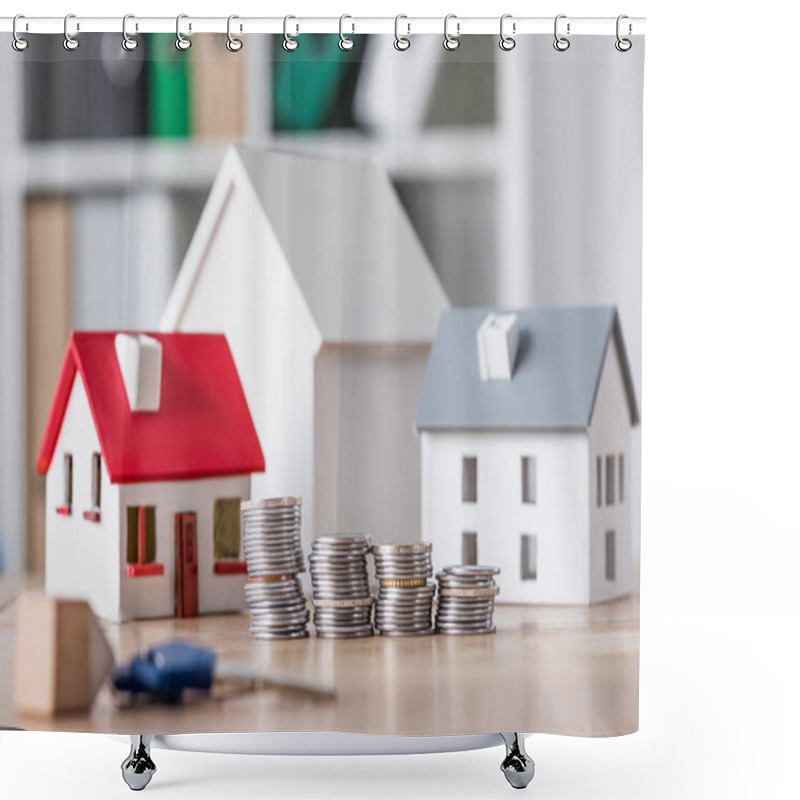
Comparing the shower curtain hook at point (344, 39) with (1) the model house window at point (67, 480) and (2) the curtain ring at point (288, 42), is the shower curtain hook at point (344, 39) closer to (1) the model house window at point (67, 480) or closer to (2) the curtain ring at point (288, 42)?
(2) the curtain ring at point (288, 42)

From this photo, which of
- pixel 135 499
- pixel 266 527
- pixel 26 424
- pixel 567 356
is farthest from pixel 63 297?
pixel 567 356

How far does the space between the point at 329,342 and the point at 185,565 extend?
0.45 m

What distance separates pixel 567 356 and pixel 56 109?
0.94 m

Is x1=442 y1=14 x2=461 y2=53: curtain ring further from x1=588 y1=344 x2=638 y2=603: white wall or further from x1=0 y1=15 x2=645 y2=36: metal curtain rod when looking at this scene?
x1=588 y1=344 x2=638 y2=603: white wall

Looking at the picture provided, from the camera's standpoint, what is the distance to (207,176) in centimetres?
215

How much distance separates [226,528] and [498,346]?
56 cm

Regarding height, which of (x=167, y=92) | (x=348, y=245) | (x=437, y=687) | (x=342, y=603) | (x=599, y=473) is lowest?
(x=437, y=687)

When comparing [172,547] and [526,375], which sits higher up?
[526,375]

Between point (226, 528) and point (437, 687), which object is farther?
point (226, 528)

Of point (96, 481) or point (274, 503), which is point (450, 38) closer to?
point (274, 503)

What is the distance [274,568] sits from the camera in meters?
2.14

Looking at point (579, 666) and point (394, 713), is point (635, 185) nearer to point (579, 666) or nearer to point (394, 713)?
point (579, 666)

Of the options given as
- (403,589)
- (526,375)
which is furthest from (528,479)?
(403,589)

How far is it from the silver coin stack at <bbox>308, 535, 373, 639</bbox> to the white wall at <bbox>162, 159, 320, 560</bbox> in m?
0.05
